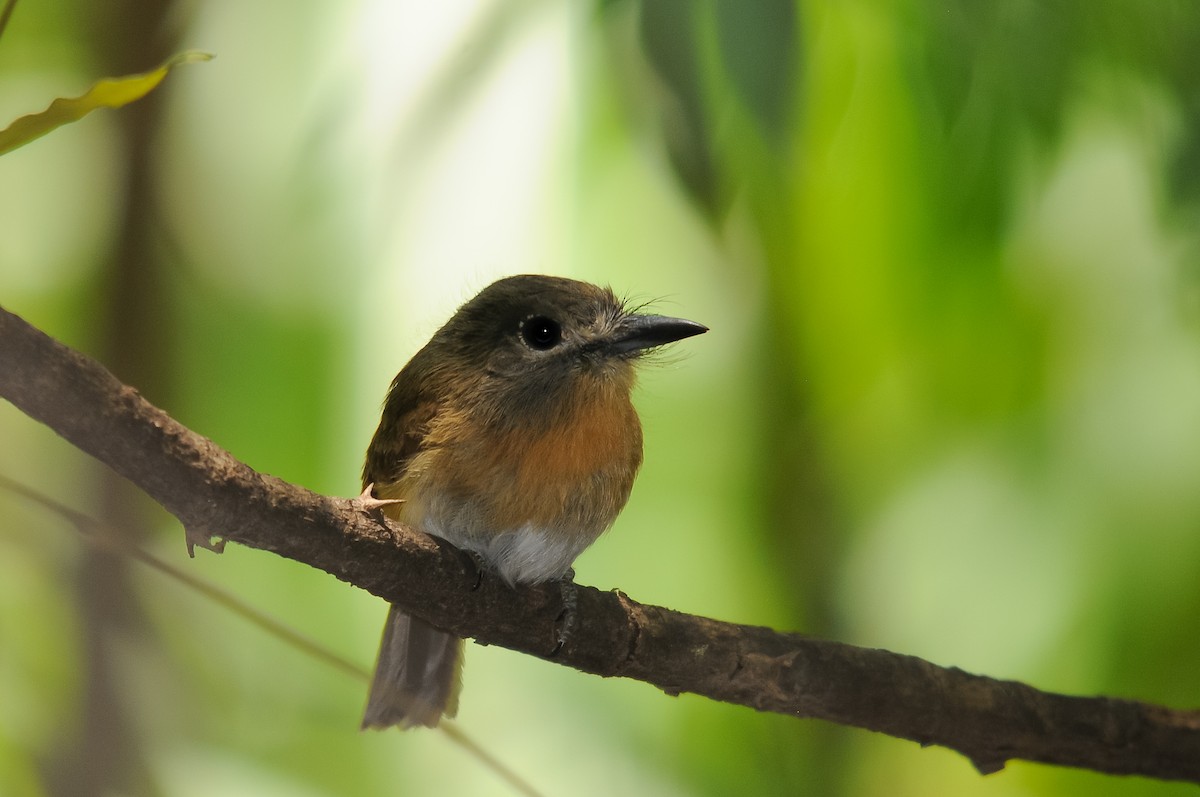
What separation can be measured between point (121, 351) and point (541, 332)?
0.80m

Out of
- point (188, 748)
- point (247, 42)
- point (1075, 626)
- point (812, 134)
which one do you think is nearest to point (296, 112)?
point (247, 42)

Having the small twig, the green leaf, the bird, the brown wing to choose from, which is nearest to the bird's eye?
the bird

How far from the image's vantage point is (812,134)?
75.9 inches

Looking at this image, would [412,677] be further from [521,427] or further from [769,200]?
[769,200]

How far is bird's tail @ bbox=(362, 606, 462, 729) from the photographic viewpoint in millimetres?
1719

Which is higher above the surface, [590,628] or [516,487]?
[516,487]

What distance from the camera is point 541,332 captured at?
1.58 m

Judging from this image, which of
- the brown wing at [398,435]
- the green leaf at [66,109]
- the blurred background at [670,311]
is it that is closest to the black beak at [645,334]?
the brown wing at [398,435]

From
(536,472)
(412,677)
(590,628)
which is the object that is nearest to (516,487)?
(536,472)

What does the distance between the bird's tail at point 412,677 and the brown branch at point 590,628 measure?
357mm

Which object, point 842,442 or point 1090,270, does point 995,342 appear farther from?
point 842,442

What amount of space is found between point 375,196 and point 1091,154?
1.29 m

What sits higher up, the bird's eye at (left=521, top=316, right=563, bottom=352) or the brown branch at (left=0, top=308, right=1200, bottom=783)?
the bird's eye at (left=521, top=316, right=563, bottom=352)

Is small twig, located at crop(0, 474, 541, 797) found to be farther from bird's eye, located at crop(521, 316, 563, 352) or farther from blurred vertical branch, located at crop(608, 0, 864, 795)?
bird's eye, located at crop(521, 316, 563, 352)
